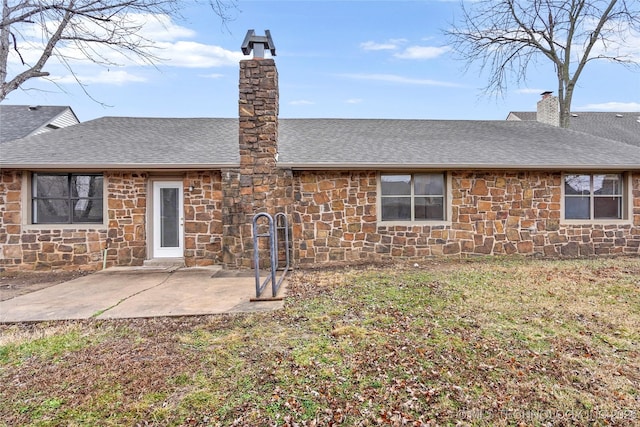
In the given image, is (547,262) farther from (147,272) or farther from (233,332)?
(147,272)

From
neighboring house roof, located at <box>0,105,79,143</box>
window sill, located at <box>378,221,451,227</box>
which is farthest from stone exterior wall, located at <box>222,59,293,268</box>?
neighboring house roof, located at <box>0,105,79,143</box>

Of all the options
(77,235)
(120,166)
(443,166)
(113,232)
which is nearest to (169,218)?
(113,232)

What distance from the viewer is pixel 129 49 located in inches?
239

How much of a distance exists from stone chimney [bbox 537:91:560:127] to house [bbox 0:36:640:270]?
4.73 meters

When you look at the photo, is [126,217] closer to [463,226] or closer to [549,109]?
[463,226]

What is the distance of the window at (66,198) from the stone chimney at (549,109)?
15.5m

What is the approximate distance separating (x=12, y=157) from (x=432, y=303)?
30.7 feet

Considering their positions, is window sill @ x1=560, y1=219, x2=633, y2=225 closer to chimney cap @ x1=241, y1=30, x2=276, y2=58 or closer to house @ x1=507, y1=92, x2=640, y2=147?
chimney cap @ x1=241, y1=30, x2=276, y2=58

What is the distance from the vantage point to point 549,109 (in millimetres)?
13172

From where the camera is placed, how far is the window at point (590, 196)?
8.67 m

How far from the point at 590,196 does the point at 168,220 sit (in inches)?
425

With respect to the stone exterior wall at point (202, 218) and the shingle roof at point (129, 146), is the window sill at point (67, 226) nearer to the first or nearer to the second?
the shingle roof at point (129, 146)

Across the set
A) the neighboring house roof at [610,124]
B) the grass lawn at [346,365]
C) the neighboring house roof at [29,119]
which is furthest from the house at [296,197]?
the neighboring house roof at [610,124]

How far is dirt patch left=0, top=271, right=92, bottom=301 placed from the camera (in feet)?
Answer: 19.3
